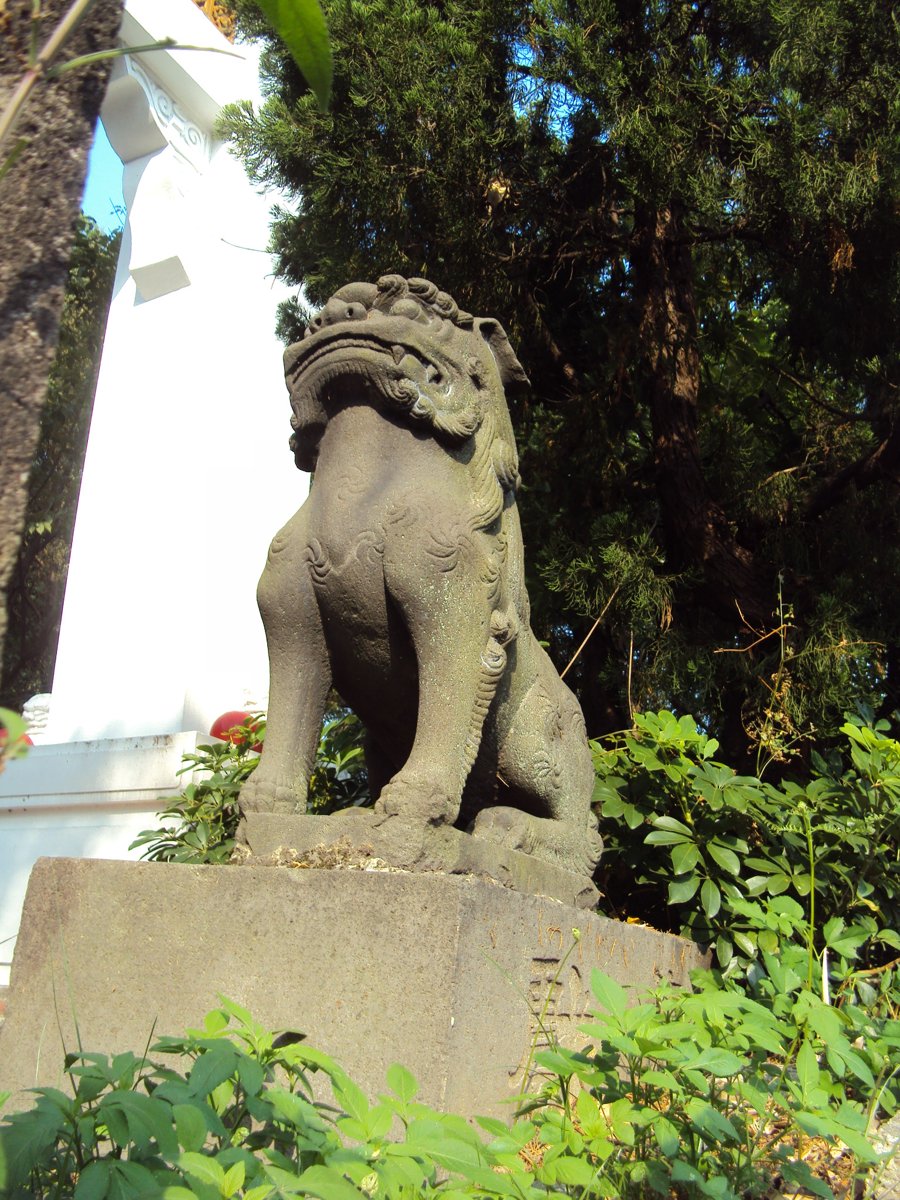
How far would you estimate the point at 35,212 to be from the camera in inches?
43.1

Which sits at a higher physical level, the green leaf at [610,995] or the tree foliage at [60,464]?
the tree foliage at [60,464]

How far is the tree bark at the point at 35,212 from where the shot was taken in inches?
40.4

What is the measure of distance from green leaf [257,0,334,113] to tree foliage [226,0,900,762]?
12.0 feet

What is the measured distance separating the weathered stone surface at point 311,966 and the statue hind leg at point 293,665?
37 cm

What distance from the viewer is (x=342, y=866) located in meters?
2.27

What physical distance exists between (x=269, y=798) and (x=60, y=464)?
40.1ft

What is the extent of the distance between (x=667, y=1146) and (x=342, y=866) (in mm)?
891

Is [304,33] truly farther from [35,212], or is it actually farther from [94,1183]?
[94,1183]

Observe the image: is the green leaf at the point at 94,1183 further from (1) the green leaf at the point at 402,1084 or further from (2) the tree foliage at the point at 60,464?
(2) the tree foliage at the point at 60,464

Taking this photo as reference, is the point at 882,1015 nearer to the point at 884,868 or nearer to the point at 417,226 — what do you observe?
the point at 884,868

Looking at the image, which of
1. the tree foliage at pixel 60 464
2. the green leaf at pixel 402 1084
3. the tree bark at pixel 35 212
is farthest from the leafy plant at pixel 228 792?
the tree foliage at pixel 60 464

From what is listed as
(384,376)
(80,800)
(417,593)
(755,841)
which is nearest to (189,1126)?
(417,593)

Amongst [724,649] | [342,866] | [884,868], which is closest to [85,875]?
[342,866]

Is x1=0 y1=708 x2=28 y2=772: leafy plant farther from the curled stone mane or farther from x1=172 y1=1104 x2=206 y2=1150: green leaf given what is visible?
the curled stone mane
